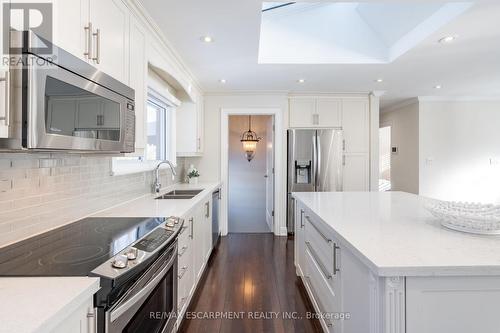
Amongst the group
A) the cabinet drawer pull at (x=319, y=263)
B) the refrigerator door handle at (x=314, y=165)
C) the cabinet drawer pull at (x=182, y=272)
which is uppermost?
the refrigerator door handle at (x=314, y=165)

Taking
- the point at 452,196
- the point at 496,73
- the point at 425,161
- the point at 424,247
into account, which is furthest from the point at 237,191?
the point at 424,247

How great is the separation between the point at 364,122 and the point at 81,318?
182 inches

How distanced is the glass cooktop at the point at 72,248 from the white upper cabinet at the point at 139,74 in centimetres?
63

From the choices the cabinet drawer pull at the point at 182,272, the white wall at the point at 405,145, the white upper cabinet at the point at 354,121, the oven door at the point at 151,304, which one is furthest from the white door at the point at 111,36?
the white wall at the point at 405,145

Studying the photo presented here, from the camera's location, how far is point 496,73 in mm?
3623

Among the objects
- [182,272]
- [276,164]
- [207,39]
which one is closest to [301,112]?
[276,164]

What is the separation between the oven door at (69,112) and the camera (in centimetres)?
89

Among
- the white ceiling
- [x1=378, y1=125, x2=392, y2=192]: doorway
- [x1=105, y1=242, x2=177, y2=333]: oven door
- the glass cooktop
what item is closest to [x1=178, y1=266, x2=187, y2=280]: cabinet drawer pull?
[x1=105, y1=242, x2=177, y2=333]: oven door

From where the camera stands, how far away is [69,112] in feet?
3.49

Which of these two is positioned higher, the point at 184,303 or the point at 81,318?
the point at 81,318

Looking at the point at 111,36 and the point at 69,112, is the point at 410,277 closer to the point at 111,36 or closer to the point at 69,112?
the point at 69,112

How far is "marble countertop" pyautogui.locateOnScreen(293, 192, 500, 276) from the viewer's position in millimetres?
963

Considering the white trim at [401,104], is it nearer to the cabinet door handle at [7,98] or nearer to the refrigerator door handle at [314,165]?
the refrigerator door handle at [314,165]

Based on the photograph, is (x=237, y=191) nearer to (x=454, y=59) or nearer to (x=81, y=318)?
(x=454, y=59)
